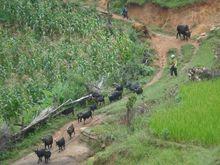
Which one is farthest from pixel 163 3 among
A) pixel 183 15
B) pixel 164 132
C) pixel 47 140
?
pixel 164 132

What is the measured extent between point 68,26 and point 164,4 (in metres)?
5.66

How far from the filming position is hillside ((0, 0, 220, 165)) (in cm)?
1530

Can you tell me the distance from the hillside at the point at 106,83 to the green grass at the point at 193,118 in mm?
29

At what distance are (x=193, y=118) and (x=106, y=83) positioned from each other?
876 centimetres

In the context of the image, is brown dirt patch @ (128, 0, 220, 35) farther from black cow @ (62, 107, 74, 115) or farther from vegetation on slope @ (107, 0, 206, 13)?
black cow @ (62, 107, 74, 115)

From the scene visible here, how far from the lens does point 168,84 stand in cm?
2131

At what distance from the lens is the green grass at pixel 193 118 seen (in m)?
14.7

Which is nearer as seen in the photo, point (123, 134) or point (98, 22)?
point (123, 134)

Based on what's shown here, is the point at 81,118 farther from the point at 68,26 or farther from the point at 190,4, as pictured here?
the point at 190,4

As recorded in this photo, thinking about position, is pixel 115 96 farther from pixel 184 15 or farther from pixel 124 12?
pixel 124 12

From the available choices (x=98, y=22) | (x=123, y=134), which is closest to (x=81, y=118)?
(x=123, y=134)

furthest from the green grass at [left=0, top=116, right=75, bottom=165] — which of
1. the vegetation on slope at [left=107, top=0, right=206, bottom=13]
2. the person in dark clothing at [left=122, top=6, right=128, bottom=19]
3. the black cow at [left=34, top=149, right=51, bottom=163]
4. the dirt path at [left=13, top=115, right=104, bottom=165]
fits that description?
the person in dark clothing at [left=122, top=6, right=128, bottom=19]

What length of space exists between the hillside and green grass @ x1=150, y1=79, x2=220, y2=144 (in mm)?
29

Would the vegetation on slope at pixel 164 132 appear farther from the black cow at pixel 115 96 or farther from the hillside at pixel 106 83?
the black cow at pixel 115 96
